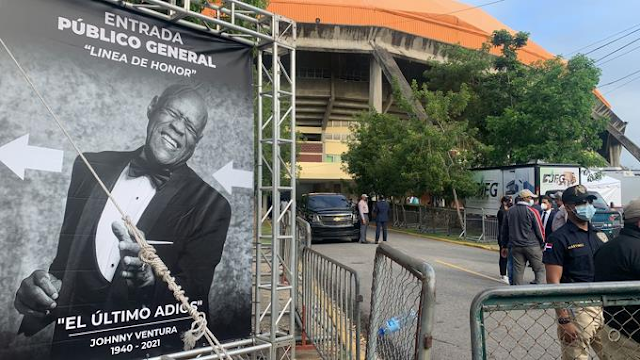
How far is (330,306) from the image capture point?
182 inches

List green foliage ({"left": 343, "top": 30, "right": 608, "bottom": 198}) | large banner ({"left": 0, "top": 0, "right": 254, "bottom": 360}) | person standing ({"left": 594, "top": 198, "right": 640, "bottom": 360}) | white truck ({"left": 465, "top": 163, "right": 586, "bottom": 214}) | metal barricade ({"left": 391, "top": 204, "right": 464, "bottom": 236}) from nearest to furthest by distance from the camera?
person standing ({"left": 594, "top": 198, "right": 640, "bottom": 360}), large banner ({"left": 0, "top": 0, "right": 254, "bottom": 360}), white truck ({"left": 465, "top": 163, "right": 586, "bottom": 214}), green foliage ({"left": 343, "top": 30, "right": 608, "bottom": 198}), metal barricade ({"left": 391, "top": 204, "right": 464, "bottom": 236})

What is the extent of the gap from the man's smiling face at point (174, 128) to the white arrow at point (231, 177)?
0.40m

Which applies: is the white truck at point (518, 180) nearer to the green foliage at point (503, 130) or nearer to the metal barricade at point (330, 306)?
the green foliage at point (503, 130)

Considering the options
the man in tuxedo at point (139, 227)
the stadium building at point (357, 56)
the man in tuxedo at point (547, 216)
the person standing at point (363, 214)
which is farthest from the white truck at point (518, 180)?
the man in tuxedo at point (139, 227)

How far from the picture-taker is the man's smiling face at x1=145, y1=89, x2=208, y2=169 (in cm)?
451

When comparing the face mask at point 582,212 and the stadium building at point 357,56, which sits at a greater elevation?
the stadium building at point 357,56

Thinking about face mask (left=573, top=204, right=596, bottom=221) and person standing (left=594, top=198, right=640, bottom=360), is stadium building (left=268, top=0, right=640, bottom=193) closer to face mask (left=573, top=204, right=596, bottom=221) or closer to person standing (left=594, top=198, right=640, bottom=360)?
face mask (left=573, top=204, right=596, bottom=221)

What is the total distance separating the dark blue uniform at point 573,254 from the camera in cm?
402

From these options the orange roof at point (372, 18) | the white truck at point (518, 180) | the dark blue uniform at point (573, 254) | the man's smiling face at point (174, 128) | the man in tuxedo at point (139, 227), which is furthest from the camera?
the orange roof at point (372, 18)

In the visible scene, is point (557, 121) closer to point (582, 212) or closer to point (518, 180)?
point (518, 180)

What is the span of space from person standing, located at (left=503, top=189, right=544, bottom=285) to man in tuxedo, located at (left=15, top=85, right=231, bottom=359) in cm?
524

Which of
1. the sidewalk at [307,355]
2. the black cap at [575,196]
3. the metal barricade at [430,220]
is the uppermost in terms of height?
the black cap at [575,196]

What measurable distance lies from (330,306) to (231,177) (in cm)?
165

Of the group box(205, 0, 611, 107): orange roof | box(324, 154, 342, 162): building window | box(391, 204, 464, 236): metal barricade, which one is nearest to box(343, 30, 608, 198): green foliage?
box(391, 204, 464, 236): metal barricade
